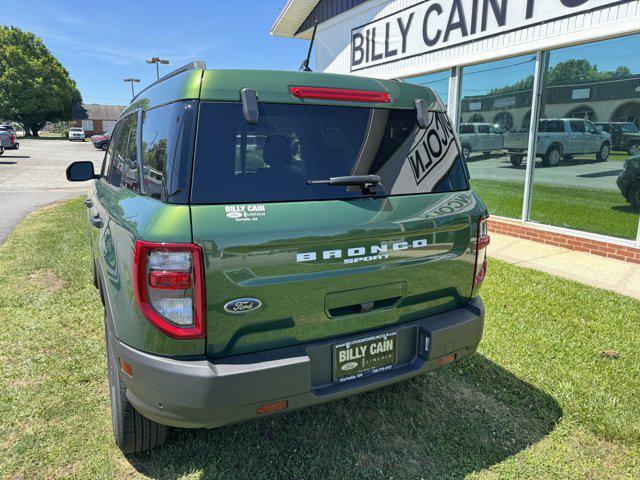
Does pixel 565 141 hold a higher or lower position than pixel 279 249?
higher

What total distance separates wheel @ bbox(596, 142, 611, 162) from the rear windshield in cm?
524

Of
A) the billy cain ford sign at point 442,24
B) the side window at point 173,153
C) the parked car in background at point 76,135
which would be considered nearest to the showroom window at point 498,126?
the billy cain ford sign at point 442,24

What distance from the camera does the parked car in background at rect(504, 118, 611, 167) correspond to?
6570 mm

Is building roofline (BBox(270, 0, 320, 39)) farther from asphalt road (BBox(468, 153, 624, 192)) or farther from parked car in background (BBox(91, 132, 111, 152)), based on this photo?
asphalt road (BBox(468, 153, 624, 192))

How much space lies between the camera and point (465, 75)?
8445 mm

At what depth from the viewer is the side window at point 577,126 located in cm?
677

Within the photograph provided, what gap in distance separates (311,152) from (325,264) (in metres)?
0.56

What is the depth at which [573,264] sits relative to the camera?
19.6 feet

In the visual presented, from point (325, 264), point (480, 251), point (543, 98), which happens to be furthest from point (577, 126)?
point (325, 264)

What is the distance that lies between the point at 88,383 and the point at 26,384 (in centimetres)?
42

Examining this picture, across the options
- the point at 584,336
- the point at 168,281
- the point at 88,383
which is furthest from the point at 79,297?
the point at 584,336

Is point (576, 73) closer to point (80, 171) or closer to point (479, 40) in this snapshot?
point (479, 40)

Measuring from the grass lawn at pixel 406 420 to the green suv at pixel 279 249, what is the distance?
0.48 meters

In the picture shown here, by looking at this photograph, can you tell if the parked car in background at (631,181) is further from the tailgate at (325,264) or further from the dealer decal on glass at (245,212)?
the dealer decal on glass at (245,212)
